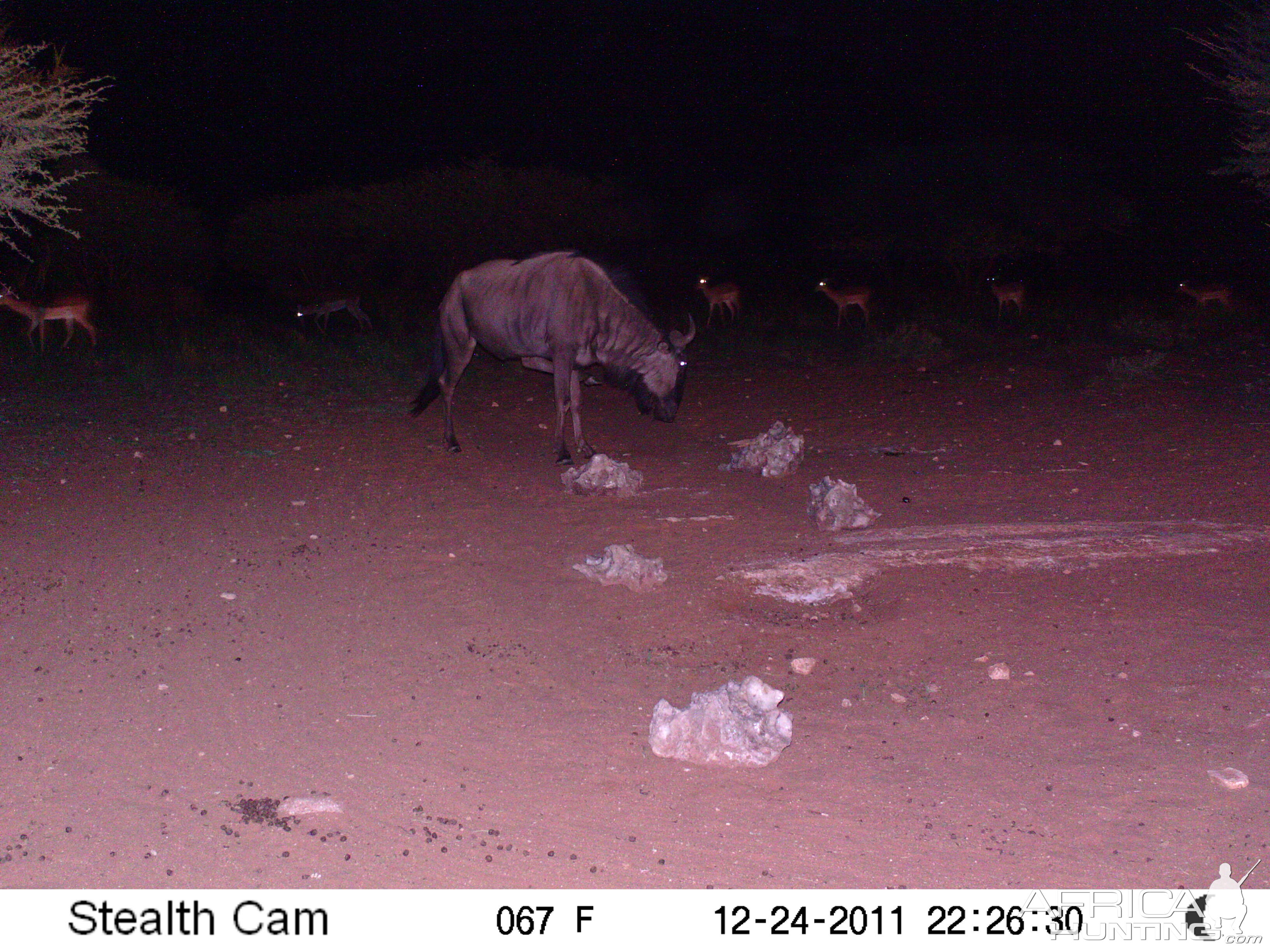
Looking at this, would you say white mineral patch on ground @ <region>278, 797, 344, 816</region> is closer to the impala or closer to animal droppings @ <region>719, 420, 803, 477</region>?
animal droppings @ <region>719, 420, 803, 477</region>

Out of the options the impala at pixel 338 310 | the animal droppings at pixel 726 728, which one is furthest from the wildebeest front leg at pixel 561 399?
the impala at pixel 338 310

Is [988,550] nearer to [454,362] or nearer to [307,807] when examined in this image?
[307,807]

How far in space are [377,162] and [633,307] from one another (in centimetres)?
2669

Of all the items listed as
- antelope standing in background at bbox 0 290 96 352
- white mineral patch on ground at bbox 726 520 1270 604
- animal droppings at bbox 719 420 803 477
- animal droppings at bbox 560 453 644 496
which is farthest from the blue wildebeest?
antelope standing in background at bbox 0 290 96 352

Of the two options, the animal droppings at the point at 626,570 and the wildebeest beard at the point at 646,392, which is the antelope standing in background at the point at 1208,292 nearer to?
the wildebeest beard at the point at 646,392

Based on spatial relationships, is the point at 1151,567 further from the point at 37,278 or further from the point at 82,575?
the point at 37,278

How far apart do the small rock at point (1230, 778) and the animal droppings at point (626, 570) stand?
3.08m

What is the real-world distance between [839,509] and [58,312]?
11854 mm

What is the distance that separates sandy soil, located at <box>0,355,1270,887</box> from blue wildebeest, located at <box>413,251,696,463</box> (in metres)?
0.68

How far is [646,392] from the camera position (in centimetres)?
1045

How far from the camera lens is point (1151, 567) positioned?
673 cm

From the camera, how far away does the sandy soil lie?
12.7 feet

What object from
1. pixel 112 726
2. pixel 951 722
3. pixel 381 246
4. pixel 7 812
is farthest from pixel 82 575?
pixel 381 246

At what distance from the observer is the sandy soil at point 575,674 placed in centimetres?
387
